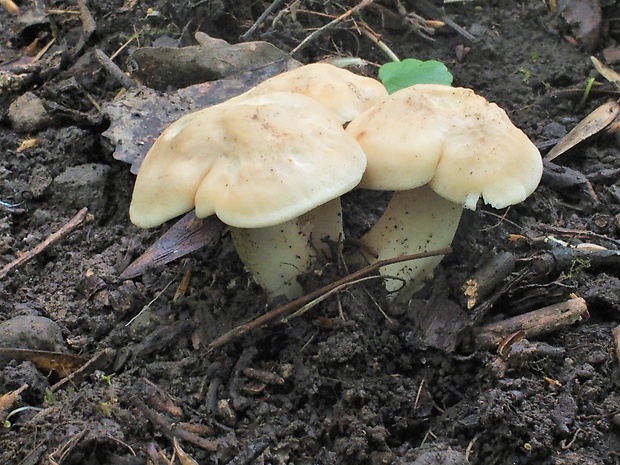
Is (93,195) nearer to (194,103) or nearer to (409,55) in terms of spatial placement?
(194,103)

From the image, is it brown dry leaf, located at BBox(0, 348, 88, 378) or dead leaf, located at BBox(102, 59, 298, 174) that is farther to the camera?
dead leaf, located at BBox(102, 59, 298, 174)

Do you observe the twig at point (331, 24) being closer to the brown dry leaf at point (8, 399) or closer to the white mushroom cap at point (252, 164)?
the white mushroom cap at point (252, 164)

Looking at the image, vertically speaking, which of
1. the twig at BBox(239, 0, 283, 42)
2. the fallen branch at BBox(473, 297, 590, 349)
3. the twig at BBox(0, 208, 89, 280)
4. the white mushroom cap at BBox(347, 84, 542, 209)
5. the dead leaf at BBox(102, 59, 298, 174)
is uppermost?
the white mushroom cap at BBox(347, 84, 542, 209)

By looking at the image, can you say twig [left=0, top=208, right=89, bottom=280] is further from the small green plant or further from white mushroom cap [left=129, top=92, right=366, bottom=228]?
the small green plant

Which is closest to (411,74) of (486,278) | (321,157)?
(486,278)

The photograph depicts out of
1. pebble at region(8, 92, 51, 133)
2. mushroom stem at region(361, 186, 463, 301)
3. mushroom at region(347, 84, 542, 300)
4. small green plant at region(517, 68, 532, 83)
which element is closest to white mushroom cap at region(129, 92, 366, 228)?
mushroom at region(347, 84, 542, 300)

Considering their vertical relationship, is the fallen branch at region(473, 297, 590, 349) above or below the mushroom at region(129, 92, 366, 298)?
below

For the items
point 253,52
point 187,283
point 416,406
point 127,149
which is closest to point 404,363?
point 416,406
